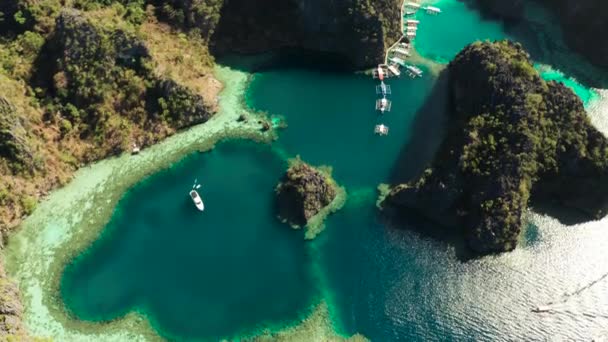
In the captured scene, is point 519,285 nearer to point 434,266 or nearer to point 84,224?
point 434,266

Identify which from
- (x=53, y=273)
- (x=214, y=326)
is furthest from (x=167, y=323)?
(x=53, y=273)

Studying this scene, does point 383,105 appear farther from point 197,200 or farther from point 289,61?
point 197,200

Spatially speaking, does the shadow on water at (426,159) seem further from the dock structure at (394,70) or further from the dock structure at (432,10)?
the dock structure at (432,10)

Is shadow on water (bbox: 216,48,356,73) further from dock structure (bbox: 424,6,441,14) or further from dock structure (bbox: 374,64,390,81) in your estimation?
dock structure (bbox: 424,6,441,14)

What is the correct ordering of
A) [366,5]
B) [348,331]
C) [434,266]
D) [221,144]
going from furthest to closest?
[366,5] → [221,144] → [434,266] → [348,331]

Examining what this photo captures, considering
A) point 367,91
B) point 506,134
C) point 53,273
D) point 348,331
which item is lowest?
point 53,273

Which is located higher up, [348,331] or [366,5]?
[366,5]
